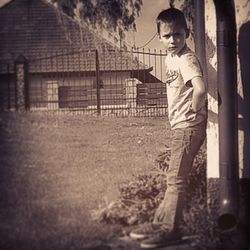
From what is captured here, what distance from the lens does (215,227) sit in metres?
2.38

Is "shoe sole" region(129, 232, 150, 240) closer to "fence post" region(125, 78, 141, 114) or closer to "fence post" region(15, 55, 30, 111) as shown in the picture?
"fence post" region(125, 78, 141, 114)

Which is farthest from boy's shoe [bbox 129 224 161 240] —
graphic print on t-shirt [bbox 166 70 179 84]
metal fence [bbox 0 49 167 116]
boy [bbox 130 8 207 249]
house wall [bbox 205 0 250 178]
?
graphic print on t-shirt [bbox 166 70 179 84]

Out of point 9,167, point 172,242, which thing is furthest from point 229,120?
point 9,167

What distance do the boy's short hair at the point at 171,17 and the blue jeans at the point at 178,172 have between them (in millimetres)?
618

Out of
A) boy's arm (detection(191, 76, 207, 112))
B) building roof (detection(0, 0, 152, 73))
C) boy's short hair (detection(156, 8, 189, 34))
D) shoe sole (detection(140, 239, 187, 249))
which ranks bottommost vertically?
shoe sole (detection(140, 239, 187, 249))

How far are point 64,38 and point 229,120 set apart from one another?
107 centimetres

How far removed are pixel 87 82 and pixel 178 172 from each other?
2.47 ft

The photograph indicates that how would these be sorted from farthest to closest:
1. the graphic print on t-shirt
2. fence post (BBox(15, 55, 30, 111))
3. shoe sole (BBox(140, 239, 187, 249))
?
the graphic print on t-shirt, shoe sole (BBox(140, 239, 187, 249)), fence post (BBox(15, 55, 30, 111))

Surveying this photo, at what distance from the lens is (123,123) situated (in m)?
2.38

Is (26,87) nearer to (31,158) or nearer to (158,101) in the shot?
(31,158)

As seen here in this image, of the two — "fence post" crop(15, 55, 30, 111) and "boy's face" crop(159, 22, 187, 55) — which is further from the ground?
"boy's face" crop(159, 22, 187, 55)

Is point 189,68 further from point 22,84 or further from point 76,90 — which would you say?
point 22,84

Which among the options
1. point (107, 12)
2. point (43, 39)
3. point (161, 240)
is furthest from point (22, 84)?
point (161, 240)

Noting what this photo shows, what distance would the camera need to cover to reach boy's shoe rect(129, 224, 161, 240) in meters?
2.26
